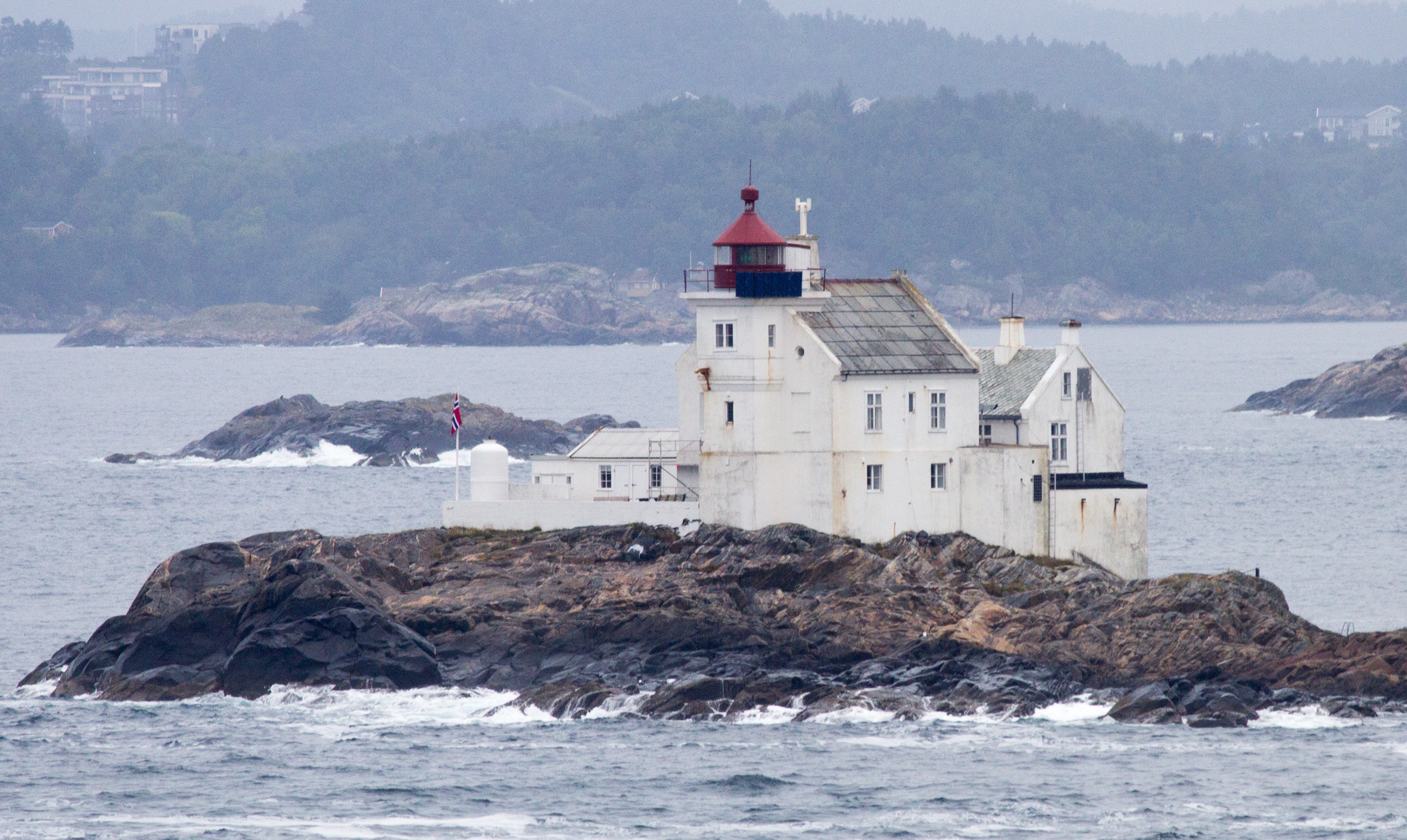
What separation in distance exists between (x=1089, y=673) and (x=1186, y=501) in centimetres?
3741

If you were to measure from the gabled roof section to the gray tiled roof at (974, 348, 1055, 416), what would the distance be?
7190 mm

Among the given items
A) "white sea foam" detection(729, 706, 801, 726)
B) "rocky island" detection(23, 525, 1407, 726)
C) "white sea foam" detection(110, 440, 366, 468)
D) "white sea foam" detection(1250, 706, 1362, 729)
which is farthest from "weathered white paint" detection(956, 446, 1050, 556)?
"white sea foam" detection(110, 440, 366, 468)

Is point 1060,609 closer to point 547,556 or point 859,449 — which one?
point 859,449

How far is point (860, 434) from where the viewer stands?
45.8m

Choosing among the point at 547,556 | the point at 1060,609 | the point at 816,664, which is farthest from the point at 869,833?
the point at 547,556

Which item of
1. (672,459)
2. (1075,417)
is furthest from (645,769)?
(1075,417)

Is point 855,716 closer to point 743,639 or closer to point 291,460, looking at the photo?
point 743,639

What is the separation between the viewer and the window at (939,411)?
46281 mm

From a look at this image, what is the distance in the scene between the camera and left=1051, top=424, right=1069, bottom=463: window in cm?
4722

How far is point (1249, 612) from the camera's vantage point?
40.9m

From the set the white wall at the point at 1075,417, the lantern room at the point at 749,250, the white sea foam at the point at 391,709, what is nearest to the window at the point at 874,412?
the white wall at the point at 1075,417

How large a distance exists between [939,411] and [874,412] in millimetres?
1546

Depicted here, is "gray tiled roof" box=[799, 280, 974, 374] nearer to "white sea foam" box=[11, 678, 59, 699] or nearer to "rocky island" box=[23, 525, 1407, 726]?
"rocky island" box=[23, 525, 1407, 726]

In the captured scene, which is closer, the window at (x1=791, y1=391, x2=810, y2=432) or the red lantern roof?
the window at (x1=791, y1=391, x2=810, y2=432)
